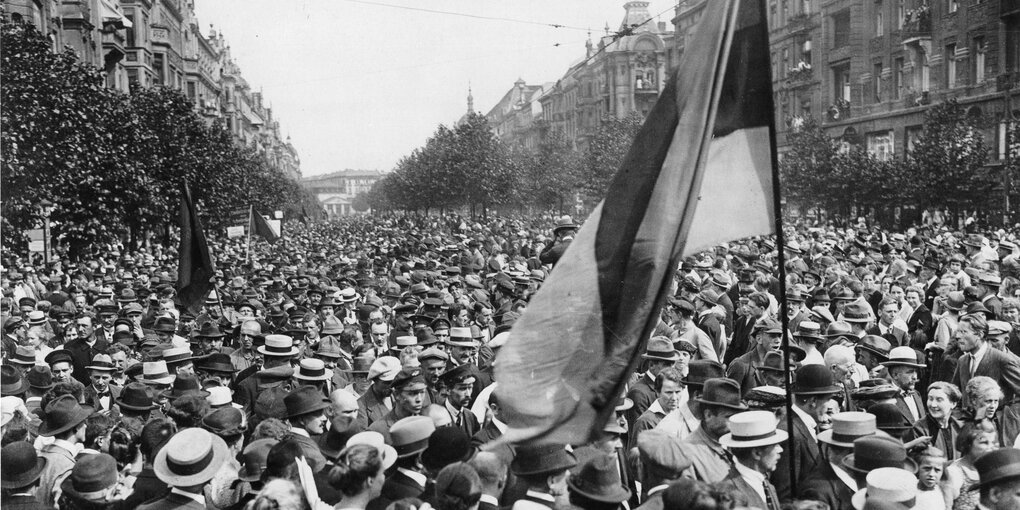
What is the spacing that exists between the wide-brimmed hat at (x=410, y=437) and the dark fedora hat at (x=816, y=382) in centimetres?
277

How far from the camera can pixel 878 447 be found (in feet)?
16.4

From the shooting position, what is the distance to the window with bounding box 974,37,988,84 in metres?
37.5

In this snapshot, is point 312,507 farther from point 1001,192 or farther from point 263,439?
point 1001,192

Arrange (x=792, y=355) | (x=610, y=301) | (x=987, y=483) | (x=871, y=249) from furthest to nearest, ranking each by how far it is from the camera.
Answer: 1. (x=871, y=249)
2. (x=792, y=355)
3. (x=987, y=483)
4. (x=610, y=301)

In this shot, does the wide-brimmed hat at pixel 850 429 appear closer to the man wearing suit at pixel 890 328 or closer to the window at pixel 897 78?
the man wearing suit at pixel 890 328

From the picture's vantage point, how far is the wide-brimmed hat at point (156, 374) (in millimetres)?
8703

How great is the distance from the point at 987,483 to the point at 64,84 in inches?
790

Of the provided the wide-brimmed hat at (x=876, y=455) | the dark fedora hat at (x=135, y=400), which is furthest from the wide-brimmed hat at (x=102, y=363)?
the wide-brimmed hat at (x=876, y=455)

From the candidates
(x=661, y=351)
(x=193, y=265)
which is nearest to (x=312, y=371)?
(x=661, y=351)

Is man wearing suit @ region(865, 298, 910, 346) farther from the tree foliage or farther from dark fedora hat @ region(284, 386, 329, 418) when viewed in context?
the tree foliage

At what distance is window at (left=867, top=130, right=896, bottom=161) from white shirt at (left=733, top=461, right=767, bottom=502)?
4120cm

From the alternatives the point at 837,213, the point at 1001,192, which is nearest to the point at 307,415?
the point at 1001,192

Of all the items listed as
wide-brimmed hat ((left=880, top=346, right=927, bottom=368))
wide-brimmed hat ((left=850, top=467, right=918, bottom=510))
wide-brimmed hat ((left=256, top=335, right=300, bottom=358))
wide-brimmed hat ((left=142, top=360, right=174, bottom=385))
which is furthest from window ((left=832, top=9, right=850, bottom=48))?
wide-brimmed hat ((left=850, top=467, right=918, bottom=510))

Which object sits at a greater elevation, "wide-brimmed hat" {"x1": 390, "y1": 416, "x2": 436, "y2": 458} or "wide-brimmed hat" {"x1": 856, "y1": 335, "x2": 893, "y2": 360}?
"wide-brimmed hat" {"x1": 390, "y1": 416, "x2": 436, "y2": 458}
